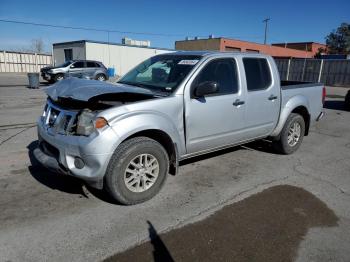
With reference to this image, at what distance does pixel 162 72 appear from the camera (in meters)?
4.74

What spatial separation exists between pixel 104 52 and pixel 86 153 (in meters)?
31.9

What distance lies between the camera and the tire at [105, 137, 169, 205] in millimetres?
3523

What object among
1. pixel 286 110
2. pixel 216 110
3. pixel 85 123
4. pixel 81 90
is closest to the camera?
pixel 85 123

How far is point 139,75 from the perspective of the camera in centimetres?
506

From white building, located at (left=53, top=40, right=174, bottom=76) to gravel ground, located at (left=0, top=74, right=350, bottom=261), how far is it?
90.7ft

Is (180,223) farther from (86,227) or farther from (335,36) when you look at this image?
(335,36)

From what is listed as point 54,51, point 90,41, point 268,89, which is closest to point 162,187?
point 268,89

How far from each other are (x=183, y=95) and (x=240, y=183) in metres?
1.53

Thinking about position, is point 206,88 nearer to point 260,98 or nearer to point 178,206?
point 260,98

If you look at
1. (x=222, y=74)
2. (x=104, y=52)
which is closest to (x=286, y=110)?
(x=222, y=74)

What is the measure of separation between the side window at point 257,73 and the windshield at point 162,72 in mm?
957

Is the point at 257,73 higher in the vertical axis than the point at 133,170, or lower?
higher

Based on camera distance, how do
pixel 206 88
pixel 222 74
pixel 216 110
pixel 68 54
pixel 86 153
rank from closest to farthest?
pixel 86 153 < pixel 206 88 < pixel 216 110 < pixel 222 74 < pixel 68 54

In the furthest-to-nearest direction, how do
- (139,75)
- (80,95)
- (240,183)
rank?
(139,75)
(240,183)
(80,95)
